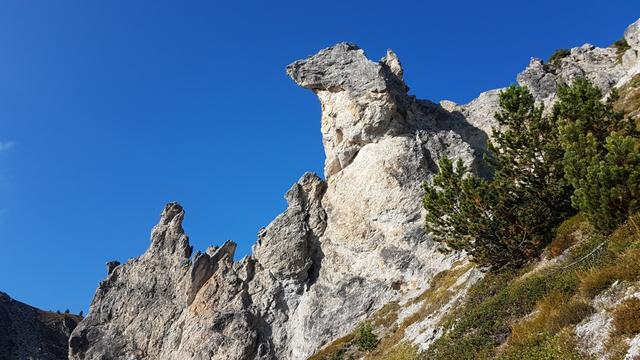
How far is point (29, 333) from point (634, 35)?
13379 cm

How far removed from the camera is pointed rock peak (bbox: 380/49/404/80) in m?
78.1

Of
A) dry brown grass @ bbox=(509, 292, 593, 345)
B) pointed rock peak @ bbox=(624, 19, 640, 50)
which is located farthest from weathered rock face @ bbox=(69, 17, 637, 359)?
dry brown grass @ bbox=(509, 292, 593, 345)

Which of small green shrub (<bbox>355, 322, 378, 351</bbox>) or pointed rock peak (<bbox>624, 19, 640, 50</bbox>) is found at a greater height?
pointed rock peak (<bbox>624, 19, 640, 50</bbox>)

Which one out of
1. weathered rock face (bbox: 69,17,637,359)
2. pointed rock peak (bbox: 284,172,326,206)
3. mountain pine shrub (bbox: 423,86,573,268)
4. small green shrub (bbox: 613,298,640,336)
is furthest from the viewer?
pointed rock peak (bbox: 284,172,326,206)

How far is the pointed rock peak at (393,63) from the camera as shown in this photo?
78.1m

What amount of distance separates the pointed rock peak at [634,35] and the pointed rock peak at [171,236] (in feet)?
229

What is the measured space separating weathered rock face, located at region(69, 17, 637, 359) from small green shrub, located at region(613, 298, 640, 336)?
118 ft

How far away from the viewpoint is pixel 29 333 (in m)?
114

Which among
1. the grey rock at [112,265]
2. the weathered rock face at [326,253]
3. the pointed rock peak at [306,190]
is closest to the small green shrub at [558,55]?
the weathered rock face at [326,253]

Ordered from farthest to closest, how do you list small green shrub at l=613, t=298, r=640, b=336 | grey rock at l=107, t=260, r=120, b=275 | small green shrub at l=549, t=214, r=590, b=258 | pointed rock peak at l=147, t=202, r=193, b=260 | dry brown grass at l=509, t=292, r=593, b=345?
grey rock at l=107, t=260, r=120, b=275
pointed rock peak at l=147, t=202, r=193, b=260
small green shrub at l=549, t=214, r=590, b=258
dry brown grass at l=509, t=292, r=593, b=345
small green shrub at l=613, t=298, r=640, b=336

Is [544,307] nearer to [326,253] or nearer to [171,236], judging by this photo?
[326,253]

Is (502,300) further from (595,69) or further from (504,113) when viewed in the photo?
(595,69)

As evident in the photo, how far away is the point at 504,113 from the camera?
23531 millimetres

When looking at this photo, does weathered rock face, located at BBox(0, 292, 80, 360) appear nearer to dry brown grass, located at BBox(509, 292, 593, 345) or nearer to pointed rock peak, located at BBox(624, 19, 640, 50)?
dry brown grass, located at BBox(509, 292, 593, 345)
